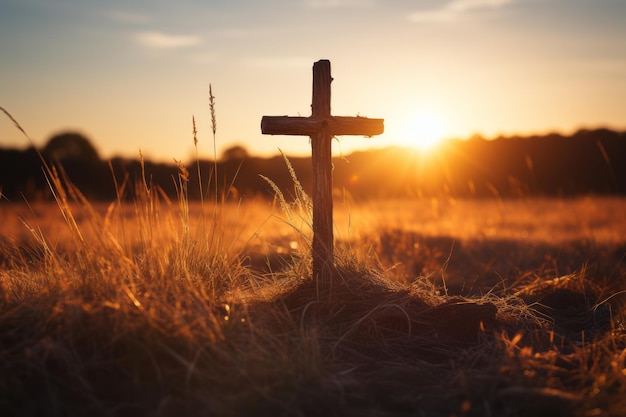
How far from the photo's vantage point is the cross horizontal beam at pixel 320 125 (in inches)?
172

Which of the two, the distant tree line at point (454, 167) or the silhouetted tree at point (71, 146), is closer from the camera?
the distant tree line at point (454, 167)

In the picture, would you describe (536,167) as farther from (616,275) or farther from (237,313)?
(237,313)

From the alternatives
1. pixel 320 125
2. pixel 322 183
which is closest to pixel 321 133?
pixel 320 125

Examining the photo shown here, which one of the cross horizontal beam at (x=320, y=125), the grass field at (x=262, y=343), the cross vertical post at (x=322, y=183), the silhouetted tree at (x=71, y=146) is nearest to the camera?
the grass field at (x=262, y=343)

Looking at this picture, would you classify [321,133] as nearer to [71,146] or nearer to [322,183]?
[322,183]

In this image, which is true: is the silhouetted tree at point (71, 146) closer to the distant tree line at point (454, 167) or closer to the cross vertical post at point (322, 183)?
the distant tree line at point (454, 167)

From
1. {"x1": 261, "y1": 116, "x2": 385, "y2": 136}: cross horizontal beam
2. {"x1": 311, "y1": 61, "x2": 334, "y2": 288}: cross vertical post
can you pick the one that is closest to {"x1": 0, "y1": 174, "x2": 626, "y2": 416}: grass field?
{"x1": 311, "y1": 61, "x2": 334, "y2": 288}: cross vertical post

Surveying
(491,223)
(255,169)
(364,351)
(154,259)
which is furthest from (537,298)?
(255,169)

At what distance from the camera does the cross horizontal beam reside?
4375 mm

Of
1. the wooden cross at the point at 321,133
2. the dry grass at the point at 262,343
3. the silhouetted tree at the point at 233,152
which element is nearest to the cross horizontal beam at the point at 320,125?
the wooden cross at the point at 321,133

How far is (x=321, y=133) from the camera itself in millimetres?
4496

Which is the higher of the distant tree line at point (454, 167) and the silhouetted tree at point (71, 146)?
the silhouetted tree at point (71, 146)

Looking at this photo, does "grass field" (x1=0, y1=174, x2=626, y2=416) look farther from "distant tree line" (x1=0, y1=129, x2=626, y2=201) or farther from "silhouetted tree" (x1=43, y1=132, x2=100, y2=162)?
"silhouetted tree" (x1=43, y1=132, x2=100, y2=162)

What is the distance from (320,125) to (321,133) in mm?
65
